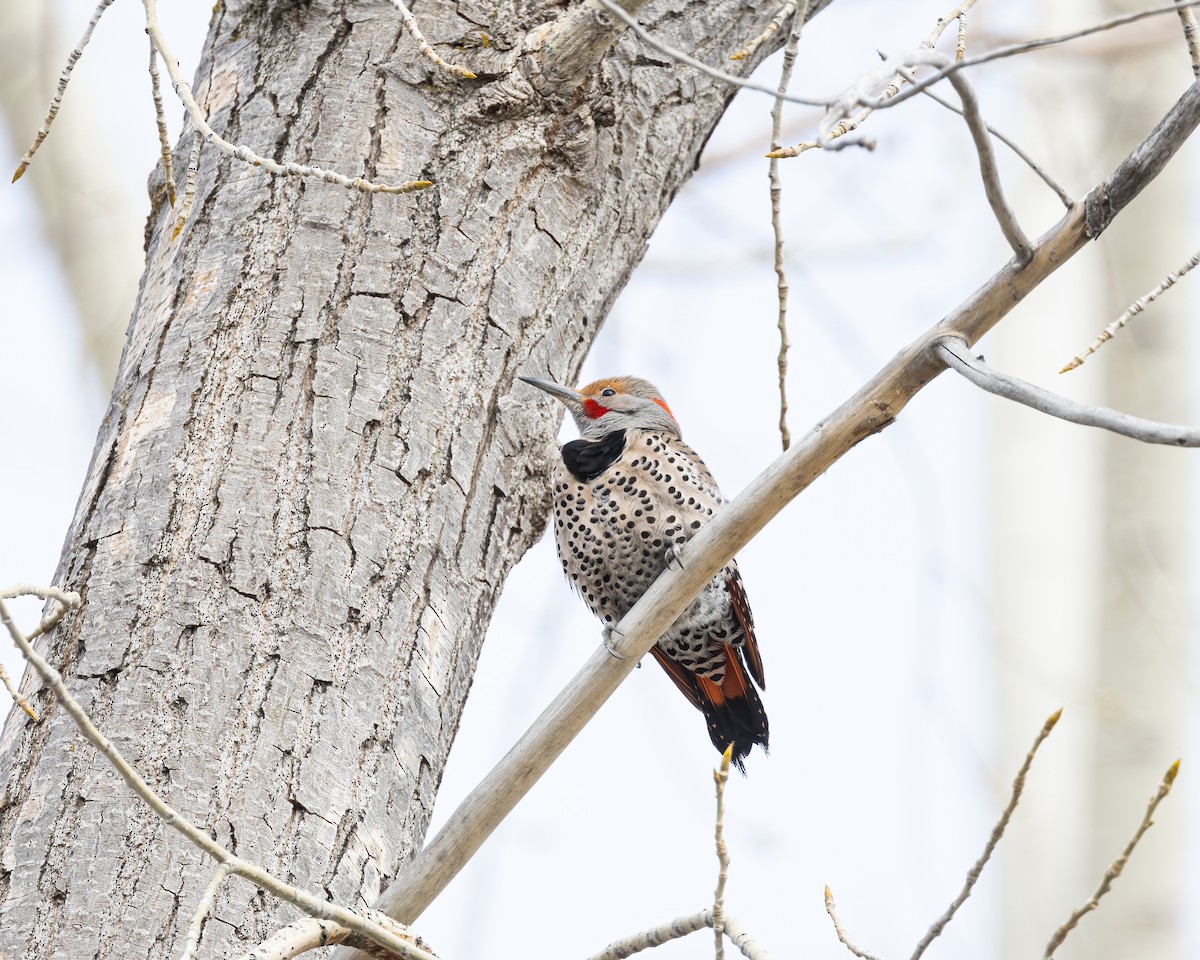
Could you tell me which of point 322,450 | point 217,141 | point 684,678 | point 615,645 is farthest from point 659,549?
point 217,141

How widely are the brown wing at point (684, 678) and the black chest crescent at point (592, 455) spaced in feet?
1.82

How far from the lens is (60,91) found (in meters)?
2.08

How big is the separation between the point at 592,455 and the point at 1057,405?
231cm

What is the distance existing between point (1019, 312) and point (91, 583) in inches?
213

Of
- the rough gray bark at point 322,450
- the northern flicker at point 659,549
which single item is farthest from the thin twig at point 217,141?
the northern flicker at point 659,549

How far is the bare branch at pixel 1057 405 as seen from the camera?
1.38 m

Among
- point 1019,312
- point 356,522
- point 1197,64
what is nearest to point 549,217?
point 356,522

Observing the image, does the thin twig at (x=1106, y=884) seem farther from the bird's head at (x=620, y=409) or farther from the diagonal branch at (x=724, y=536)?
the bird's head at (x=620, y=409)

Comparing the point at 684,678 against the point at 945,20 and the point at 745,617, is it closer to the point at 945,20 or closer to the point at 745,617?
the point at 745,617

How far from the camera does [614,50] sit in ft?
9.32

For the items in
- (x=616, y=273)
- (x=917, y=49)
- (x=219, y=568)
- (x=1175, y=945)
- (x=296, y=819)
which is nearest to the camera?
(x=917, y=49)

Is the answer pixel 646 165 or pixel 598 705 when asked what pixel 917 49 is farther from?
pixel 646 165

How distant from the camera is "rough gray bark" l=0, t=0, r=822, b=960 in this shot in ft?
6.77

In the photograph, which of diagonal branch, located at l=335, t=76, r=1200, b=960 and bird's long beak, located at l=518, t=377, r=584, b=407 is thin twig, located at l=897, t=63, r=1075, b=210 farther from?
bird's long beak, located at l=518, t=377, r=584, b=407
